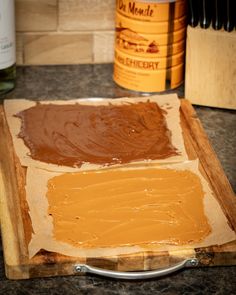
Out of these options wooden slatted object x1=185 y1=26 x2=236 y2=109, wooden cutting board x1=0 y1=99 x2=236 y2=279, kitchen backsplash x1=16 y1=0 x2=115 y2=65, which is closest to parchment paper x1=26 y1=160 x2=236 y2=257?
wooden cutting board x1=0 y1=99 x2=236 y2=279

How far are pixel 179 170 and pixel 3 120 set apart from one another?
0.30m

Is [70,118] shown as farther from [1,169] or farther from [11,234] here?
[11,234]

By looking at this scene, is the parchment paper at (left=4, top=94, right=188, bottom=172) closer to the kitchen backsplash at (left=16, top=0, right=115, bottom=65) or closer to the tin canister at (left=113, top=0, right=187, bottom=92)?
the tin canister at (left=113, top=0, right=187, bottom=92)

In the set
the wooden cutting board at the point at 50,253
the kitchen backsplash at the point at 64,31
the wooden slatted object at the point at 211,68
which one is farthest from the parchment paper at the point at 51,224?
the kitchen backsplash at the point at 64,31

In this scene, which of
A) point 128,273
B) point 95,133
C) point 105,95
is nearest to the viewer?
point 128,273

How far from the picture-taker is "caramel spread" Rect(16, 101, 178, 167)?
1.07 m

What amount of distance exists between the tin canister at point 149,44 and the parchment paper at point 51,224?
0.78 feet

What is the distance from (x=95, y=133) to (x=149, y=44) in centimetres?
18

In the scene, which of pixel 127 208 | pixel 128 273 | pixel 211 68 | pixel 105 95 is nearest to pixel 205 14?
pixel 211 68

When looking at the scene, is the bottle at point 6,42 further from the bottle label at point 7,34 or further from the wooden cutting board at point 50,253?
the wooden cutting board at point 50,253

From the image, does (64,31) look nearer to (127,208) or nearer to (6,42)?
(6,42)

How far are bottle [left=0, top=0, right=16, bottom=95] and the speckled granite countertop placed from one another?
33 millimetres

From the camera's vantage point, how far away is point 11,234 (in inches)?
36.2

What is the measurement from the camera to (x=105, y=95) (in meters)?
1.28
